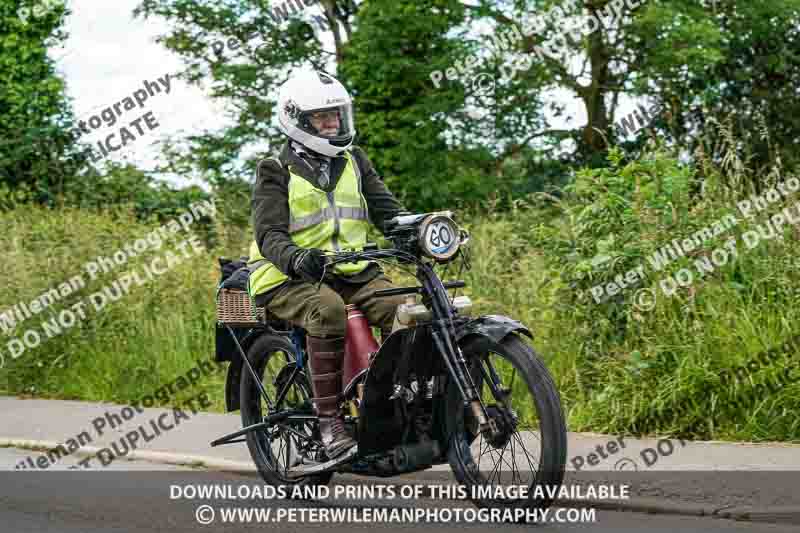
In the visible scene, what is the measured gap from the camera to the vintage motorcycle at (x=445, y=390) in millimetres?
5914

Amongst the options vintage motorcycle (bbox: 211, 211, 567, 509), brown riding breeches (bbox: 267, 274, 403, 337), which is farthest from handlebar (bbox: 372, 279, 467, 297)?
brown riding breeches (bbox: 267, 274, 403, 337)

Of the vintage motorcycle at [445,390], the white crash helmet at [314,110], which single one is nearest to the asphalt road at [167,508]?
the vintage motorcycle at [445,390]

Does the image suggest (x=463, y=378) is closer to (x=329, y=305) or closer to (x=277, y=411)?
(x=329, y=305)

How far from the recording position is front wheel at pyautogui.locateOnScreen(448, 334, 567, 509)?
5734 mm

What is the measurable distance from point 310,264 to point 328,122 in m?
0.86

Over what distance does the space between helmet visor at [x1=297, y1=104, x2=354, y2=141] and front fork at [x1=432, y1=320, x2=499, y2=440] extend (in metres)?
1.28

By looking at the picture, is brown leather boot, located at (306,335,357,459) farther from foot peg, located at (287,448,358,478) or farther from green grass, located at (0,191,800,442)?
green grass, located at (0,191,800,442)

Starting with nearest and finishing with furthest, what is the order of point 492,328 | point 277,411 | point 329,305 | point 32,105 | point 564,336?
1. point 492,328
2. point 329,305
3. point 277,411
4. point 564,336
5. point 32,105

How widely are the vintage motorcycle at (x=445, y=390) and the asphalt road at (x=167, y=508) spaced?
355 millimetres

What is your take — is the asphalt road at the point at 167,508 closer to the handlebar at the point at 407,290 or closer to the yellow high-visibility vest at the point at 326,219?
the handlebar at the point at 407,290

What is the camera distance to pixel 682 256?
9.55m

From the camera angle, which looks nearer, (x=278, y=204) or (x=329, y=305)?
(x=329, y=305)

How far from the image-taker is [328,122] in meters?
6.79

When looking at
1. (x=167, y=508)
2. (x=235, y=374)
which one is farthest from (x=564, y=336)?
(x=167, y=508)
